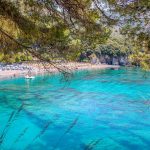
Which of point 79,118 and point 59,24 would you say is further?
point 79,118

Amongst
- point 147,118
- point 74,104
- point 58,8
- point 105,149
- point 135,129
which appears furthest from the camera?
point 74,104

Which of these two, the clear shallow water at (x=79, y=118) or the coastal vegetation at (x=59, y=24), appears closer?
the coastal vegetation at (x=59, y=24)

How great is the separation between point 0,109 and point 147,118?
1043 centimetres

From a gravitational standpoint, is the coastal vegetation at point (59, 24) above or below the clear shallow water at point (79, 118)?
above

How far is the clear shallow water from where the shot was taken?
14.0m

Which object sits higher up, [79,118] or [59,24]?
[59,24]

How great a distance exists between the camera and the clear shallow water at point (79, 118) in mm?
13952

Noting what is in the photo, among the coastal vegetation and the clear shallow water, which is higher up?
A: the coastal vegetation

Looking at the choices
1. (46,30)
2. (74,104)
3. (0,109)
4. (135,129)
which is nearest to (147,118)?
(135,129)

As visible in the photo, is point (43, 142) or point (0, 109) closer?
point (43, 142)

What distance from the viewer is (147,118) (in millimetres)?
19156

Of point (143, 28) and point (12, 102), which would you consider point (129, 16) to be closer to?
point (143, 28)

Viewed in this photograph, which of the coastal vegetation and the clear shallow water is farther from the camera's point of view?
the clear shallow water

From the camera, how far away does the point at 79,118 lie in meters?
18.9
